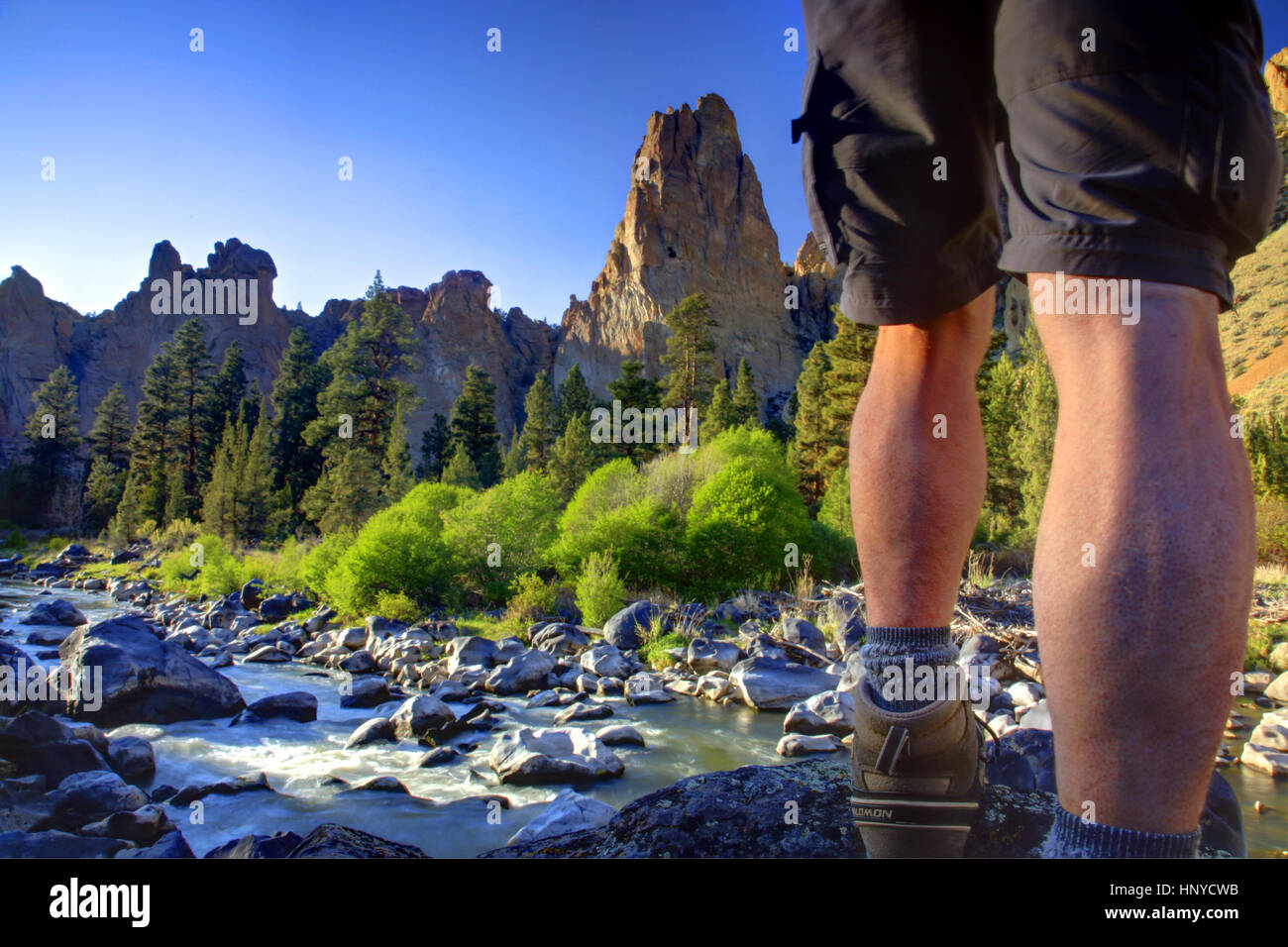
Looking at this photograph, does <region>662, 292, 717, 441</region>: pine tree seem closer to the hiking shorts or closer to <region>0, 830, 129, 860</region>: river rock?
<region>0, 830, 129, 860</region>: river rock

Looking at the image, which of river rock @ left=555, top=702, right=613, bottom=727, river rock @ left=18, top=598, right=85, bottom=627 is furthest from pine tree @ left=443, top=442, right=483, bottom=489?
river rock @ left=555, top=702, right=613, bottom=727

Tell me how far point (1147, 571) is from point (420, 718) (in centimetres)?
508

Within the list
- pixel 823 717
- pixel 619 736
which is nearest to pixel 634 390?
pixel 823 717

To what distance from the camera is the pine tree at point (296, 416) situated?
4059 cm

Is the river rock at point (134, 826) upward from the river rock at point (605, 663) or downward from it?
upward

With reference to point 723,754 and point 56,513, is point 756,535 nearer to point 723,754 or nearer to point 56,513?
point 723,754

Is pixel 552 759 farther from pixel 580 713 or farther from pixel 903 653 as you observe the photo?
pixel 903 653

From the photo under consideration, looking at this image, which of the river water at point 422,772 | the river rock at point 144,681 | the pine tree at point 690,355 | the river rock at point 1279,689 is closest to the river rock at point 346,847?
the river water at point 422,772

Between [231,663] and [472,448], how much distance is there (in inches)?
1355

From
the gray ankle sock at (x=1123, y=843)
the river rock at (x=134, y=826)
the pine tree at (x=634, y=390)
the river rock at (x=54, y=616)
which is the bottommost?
the river rock at (x=54, y=616)

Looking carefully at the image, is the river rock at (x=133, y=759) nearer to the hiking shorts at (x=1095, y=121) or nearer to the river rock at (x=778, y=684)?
the river rock at (x=778, y=684)

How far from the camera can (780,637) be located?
27.3 ft

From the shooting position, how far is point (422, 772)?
4.03 m

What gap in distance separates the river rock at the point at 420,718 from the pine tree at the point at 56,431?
5142 cm
